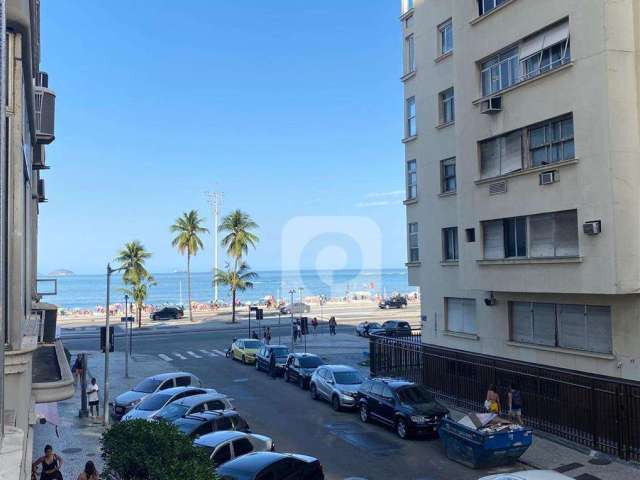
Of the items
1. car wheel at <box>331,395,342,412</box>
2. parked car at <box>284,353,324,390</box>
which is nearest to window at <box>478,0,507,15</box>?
car wheel at <box>331,395,342,412</box>

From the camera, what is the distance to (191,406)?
1950 centimetres

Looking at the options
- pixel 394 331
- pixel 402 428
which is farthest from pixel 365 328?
pixel 402 428

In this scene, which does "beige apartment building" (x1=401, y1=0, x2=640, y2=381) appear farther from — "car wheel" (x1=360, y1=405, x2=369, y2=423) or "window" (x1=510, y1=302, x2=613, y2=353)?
"car wheel" (x1=360, y1=405, x2=369, y2=423)

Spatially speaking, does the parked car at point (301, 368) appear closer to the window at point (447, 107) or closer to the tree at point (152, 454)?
the window at point (447, 107)

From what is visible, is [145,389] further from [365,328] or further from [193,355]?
[365,328]

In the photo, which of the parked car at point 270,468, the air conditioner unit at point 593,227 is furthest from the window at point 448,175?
the parked car at point 270,468

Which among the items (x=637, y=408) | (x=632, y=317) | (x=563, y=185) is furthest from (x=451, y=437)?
(x=563, y=185)

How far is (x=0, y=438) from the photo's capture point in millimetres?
6105

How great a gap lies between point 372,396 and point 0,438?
16782mm

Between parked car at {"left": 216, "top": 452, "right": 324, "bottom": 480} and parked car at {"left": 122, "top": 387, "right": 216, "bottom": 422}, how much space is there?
26.1 ft

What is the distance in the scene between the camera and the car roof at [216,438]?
1523cm

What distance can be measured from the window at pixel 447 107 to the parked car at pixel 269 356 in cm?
1517

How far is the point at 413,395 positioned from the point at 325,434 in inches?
129

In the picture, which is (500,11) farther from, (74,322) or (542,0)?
(74,322)
